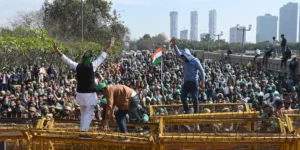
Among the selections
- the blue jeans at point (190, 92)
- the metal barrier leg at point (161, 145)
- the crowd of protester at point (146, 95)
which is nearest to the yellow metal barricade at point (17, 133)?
the metal barrier leg at point (161, 145)

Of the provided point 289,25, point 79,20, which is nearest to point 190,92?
point 79,20

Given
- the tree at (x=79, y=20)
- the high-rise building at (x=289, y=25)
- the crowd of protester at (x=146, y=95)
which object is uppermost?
the high-rise building at (x=289, y=25)

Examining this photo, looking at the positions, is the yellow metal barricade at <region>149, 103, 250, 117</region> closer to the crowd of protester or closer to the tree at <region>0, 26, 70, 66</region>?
the crowd of protester

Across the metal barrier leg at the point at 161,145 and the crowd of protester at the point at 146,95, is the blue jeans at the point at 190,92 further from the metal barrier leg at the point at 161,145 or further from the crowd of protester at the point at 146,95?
the metal barrier leg at the point at 161,145

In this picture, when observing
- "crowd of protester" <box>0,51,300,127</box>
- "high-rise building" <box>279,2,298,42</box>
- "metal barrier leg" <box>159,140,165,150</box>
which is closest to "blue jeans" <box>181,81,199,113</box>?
"crowd of protester" <box>0,51,300,127</box>

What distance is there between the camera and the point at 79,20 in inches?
2055

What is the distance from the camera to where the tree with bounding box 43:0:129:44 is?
50844 millimetres

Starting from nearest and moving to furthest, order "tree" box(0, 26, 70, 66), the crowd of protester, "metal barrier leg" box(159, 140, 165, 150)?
"metal barrier leg" box(159, 140, 165, 150), the crowd of protester, "tree" box(0, 26, 70, 66)

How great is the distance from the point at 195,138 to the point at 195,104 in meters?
4.14

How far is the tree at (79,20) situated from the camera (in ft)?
167

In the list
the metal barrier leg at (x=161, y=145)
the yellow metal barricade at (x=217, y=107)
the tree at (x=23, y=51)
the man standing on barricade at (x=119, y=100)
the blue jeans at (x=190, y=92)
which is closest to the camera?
the metal barrier leg at (x=161, y=145)

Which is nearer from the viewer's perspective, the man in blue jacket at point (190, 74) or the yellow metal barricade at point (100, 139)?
the yellow metal barricade at point (100, 139)

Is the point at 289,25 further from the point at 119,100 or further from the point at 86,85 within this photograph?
the point at 86,85

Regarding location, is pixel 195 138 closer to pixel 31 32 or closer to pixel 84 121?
pixel 84 121
